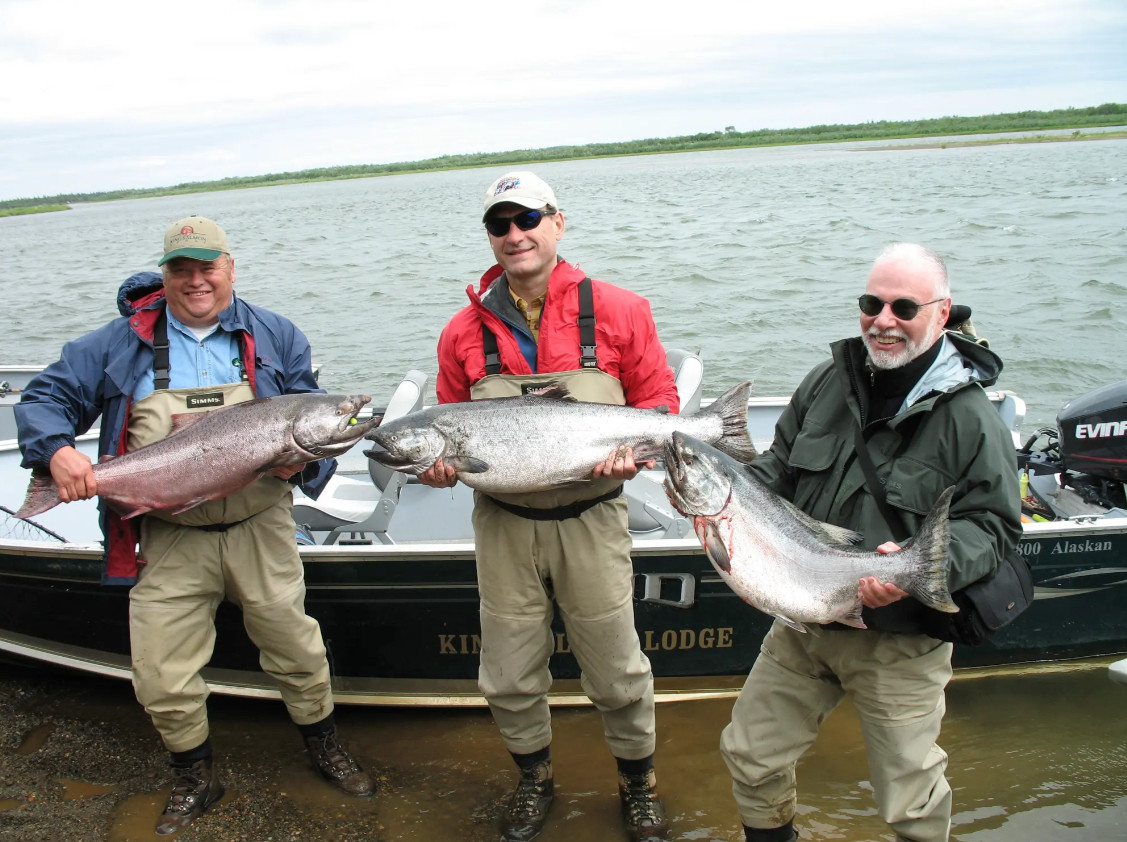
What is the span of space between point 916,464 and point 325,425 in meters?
2.25

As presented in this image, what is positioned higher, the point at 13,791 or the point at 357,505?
the point at 357,505

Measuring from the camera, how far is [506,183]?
11.9ft

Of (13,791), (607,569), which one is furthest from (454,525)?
(13,791)

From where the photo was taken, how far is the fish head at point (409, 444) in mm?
3467

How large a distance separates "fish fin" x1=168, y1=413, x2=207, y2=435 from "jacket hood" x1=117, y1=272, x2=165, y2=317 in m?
0.53

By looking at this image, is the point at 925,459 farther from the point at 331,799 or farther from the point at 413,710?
the point at 413,710

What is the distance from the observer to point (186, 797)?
4.28 m

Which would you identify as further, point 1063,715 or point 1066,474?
point 1066,474

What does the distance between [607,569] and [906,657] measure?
1.20 meters

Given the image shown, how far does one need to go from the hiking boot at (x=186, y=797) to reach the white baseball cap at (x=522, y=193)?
282 cm

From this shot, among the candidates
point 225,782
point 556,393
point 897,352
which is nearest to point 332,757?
point 225,782

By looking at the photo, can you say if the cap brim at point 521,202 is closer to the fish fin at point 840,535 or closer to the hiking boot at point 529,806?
the fish fin at point 840,535

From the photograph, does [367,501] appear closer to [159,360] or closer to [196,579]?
[196,579]

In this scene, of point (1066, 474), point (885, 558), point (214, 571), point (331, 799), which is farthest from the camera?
point (1066, 474)
